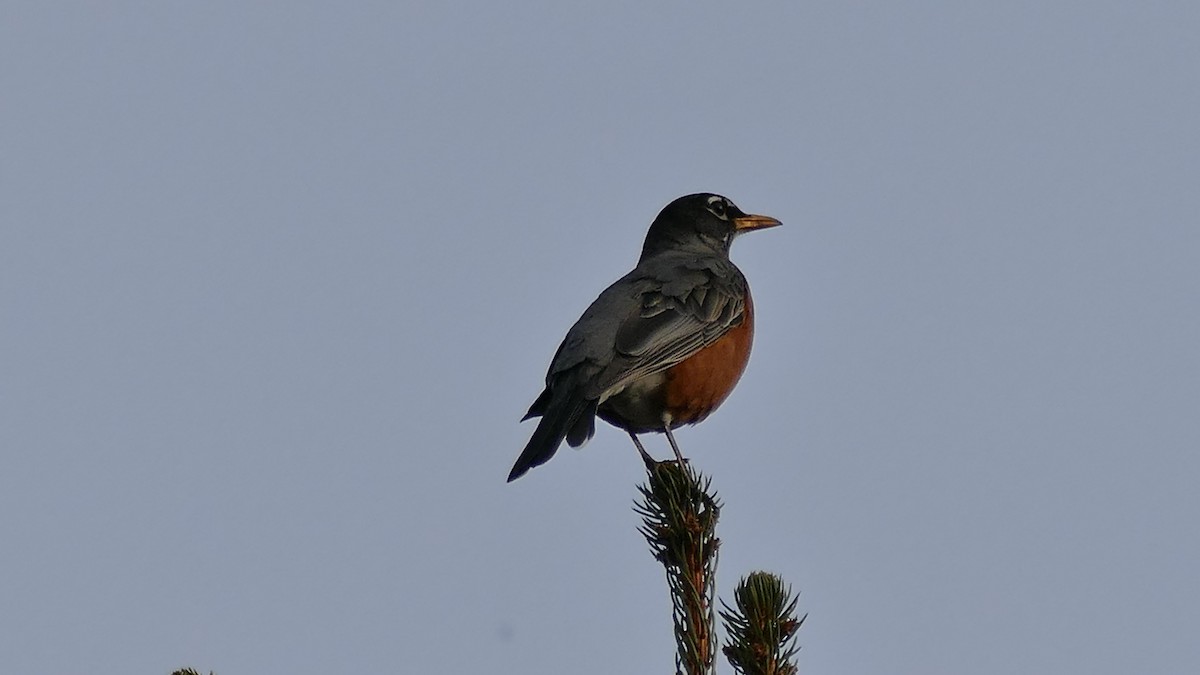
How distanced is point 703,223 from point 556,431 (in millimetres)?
3657

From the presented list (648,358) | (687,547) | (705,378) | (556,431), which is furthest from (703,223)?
(687,547)

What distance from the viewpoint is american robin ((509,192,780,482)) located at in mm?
6562

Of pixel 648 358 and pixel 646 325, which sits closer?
pixel 648 358

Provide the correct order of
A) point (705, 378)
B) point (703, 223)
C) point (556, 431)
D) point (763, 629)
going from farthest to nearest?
point (703, 223), point (705, 378), point (556, 431), point (763, 629)

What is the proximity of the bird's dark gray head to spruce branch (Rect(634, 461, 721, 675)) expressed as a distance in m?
5.05

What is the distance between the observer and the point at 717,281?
7980 mm

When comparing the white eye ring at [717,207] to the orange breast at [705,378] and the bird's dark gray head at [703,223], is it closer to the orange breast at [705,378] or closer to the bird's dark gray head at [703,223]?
the bird's dark gray head at [703,223]

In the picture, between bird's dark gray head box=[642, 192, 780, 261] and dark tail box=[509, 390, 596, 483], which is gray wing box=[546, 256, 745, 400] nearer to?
dark tail box=[509, 390, 596, 483]

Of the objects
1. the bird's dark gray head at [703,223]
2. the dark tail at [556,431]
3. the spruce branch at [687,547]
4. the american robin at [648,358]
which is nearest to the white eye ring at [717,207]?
the bird's dark gray head at [703,223]

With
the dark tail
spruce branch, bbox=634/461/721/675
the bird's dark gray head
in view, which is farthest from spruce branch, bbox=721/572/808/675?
the bird's dark gray head

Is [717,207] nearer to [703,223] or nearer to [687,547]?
[703,223]

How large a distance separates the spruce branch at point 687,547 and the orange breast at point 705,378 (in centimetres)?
245

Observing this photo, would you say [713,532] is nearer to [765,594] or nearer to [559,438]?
[765,594]

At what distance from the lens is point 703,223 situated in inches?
379
